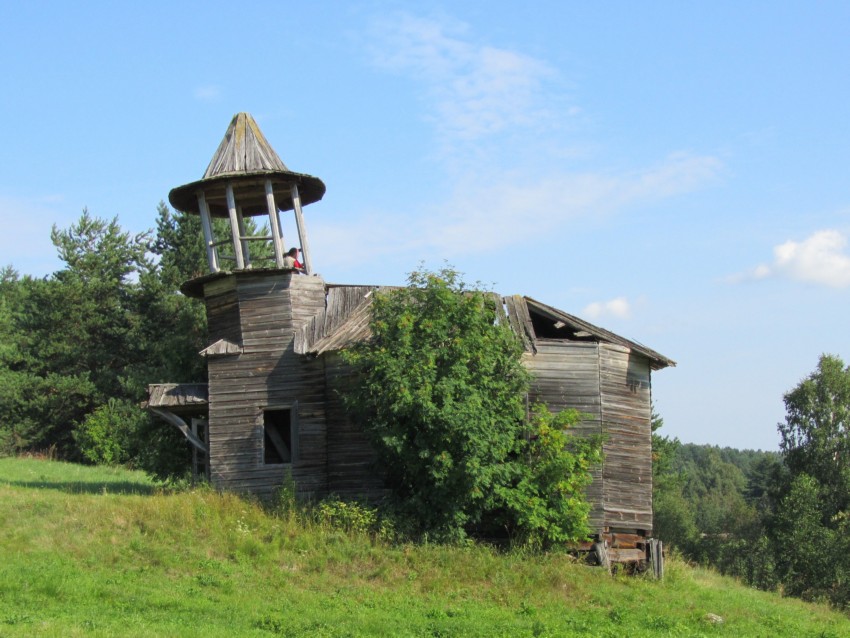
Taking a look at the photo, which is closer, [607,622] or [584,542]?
Answer: [607,622]

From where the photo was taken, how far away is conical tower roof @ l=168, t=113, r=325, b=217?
23000 mm

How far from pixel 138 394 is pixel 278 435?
21.3 m

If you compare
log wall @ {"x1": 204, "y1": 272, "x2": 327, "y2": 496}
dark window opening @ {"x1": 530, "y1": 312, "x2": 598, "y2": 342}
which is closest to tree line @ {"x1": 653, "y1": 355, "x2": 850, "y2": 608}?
dark window opening @ {"x1": 530, "y1": 312, "x2": 598, "y2": 342}

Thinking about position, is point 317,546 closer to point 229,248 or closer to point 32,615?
point 32,615

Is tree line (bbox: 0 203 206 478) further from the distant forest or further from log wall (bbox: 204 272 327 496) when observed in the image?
log wall (bbox: 204 272 327 496)

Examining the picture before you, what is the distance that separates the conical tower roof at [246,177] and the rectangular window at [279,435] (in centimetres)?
567

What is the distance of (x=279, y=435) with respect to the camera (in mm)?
23609

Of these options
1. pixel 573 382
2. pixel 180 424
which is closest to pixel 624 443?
pixel 573 382

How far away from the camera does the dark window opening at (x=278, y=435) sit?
23359 mm

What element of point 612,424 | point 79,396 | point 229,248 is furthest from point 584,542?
point 79,396

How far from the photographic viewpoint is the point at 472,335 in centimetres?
2008

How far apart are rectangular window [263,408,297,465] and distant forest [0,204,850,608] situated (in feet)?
47.2

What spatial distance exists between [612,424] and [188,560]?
10.4 meters

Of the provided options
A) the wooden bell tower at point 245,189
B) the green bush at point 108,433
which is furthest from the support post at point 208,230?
the green bush at point 108,433
